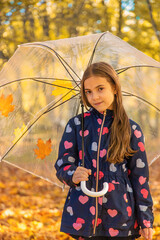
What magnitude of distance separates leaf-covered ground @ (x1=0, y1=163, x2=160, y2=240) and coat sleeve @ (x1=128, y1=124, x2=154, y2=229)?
222 cm

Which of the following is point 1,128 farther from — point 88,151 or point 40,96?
point 88,151

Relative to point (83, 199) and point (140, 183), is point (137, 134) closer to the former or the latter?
point (140, 183)

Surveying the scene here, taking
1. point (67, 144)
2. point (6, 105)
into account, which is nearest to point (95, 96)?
point (67, 144)

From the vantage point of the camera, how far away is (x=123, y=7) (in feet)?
20.7

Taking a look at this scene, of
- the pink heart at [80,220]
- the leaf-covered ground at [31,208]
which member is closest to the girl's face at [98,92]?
the pink heart at [80,220]

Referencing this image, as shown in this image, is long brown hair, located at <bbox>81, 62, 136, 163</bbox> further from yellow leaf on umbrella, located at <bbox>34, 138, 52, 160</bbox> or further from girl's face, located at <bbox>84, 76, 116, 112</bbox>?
yellow leaf on umbrella, located at <bbox>34, 138, 52, 160</bbox>

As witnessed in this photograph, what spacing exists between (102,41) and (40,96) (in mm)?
792

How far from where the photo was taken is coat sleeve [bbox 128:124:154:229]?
7.70 feet

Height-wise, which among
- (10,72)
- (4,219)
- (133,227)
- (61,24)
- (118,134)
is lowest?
(4,219)

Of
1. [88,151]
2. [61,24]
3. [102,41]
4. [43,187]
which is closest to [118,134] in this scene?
[88,151]

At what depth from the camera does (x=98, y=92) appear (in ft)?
8.04

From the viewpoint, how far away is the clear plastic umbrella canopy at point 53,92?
2.88 meters

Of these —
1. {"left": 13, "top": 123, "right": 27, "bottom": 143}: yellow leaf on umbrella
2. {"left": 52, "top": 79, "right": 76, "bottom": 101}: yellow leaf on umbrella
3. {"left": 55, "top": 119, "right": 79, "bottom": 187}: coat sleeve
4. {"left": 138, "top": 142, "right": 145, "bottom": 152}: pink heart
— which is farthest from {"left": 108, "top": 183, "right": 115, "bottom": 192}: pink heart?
{"left": 13, "top": 123, "right": 27, "bottom": 143}: yellow leaf on umbrella

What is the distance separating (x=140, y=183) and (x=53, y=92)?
1215 mm
